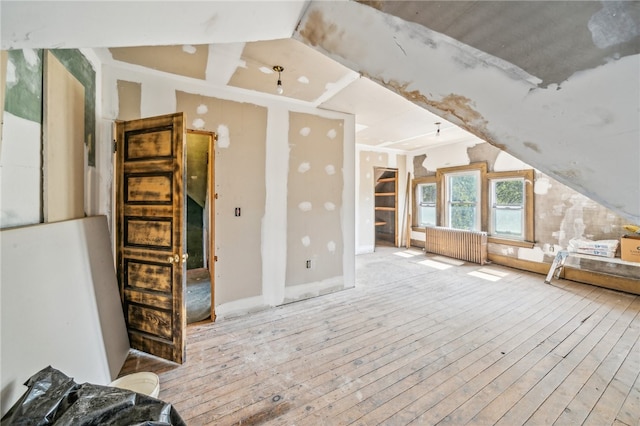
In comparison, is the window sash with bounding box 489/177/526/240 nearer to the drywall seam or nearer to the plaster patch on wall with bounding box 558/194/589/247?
the plaster patch on wall with bounding box 558/194/589/247

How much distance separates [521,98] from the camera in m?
0.81

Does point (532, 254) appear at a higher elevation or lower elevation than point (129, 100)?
lower

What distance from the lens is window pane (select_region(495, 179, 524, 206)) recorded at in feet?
16.5

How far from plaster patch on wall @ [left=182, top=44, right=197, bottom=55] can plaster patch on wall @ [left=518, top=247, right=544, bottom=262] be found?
238 inches

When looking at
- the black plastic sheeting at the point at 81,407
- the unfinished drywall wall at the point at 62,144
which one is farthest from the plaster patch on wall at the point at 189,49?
the black plastic sheeting at the point at 81,407

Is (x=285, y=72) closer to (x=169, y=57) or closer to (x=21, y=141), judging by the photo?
(x=169, y=57)

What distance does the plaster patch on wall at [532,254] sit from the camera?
4719 mm

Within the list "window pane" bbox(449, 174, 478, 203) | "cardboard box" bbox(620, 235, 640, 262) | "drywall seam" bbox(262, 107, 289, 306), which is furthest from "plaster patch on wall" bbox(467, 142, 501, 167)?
"drywall seam" bbox(262, 107, 289, 306)

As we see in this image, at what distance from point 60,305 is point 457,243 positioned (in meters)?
6.24

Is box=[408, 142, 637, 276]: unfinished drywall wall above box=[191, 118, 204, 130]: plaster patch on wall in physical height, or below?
below

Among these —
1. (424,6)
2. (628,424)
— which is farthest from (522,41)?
(628,424)

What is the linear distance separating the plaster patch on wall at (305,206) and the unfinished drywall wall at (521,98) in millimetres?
2412

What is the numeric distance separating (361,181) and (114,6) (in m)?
6.02

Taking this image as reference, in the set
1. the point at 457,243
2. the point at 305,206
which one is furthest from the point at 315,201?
the point at 457,243
